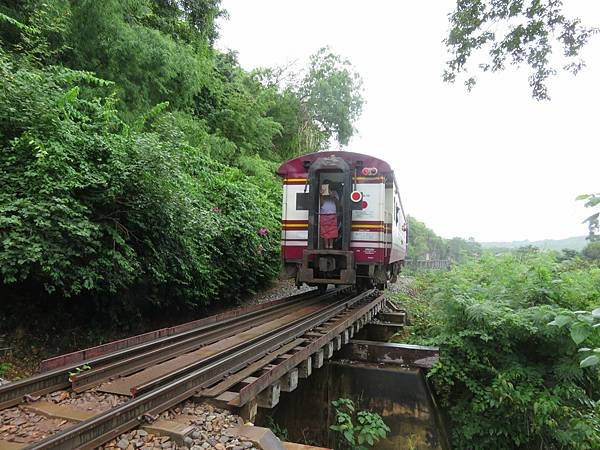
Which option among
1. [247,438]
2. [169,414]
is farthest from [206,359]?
[247,438]

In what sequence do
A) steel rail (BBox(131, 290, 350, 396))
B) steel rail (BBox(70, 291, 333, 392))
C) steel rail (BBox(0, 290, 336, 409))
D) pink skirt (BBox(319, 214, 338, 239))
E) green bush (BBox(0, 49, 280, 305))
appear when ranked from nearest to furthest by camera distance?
steel rail (BBox(0, 290, 336, 409)) → steel rail (BBox(131, 290, 350, 396)) → steel rail (BBox(70, 291, 333, 392)) → green bush (BBox(0, 49, 280, 305)) → pink skirt (BBox(319, 214, 338, 239))

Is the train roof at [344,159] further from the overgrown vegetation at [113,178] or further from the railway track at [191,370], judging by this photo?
the railway track at [191,370]

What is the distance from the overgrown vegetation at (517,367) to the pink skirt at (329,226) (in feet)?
8.58

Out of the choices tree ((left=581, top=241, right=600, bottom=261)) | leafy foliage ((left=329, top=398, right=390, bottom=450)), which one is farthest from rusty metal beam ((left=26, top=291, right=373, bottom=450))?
tree ((left=581, top=241, right=600, bottom=261))

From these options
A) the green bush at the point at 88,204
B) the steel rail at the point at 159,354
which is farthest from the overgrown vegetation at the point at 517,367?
the green bush at the point at 88,204

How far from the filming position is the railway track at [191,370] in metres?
2.91

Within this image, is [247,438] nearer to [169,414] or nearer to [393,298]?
[169,414]

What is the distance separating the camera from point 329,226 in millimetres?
8102

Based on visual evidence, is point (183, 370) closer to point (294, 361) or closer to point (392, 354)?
point (294, 361)

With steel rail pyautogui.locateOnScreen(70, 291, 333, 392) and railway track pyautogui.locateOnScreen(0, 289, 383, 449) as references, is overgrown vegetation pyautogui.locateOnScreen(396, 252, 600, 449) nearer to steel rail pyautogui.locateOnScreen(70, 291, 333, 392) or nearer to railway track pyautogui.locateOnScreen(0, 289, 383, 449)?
railway track pyautogui.locateOnScreen(0, 289, 383, 449)

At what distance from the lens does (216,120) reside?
659 inches

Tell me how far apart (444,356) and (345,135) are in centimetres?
2183

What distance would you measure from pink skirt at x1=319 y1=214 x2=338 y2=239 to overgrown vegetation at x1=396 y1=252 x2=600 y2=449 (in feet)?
8.58

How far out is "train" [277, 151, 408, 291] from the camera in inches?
318
